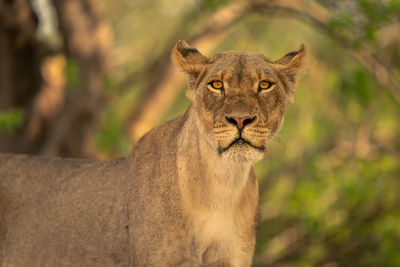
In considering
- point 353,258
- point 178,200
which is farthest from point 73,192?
point 353,258

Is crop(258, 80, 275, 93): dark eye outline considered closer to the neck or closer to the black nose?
the black nose

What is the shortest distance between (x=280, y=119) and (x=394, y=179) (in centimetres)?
773

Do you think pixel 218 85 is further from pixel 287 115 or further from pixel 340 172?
pixel 340 172

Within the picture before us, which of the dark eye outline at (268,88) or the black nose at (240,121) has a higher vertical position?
the dark eye outline at (268,88)

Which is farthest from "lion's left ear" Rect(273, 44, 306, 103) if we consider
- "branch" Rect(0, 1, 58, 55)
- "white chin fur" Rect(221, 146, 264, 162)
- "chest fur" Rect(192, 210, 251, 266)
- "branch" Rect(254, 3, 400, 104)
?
"branch" Rect(0, 1, 58, 55)

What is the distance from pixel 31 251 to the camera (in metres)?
5.06

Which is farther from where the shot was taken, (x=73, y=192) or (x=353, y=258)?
(x=353, y=258)

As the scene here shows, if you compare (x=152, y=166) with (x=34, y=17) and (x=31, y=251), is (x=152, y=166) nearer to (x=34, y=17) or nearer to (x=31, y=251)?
(x=31, y=251)

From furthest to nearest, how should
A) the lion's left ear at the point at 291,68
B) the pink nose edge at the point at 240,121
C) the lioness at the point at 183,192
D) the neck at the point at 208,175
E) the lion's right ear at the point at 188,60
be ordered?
the lion's left ear at the point at 291,68 → the lion's right ear at the point at 188,60 → the neck at the point at 208,175 → the lioness at the point at 183,192 → the pink nose edge at the point at 240,121

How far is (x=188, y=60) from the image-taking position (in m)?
4.59

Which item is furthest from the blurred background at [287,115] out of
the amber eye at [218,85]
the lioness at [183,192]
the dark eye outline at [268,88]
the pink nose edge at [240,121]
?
the pink nose edge at [240,121]

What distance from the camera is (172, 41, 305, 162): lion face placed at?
4.19 meters

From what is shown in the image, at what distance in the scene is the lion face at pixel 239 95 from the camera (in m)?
4.19

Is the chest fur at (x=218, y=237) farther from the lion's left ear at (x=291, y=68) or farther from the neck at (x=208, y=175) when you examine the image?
the lion's left ear at (x=291, y=68)
